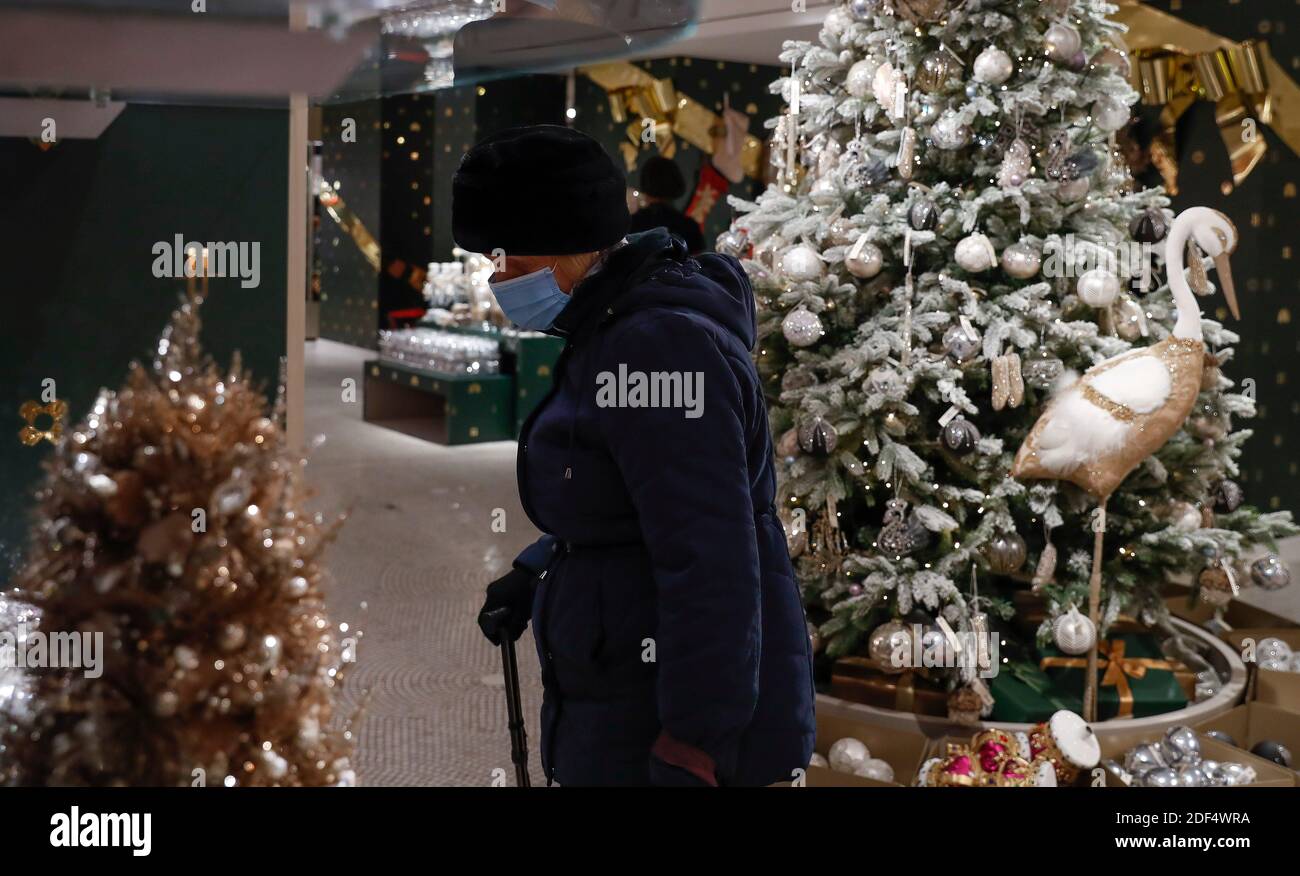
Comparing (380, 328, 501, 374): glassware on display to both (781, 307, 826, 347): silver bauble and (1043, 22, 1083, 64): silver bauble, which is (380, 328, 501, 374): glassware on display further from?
(1043, 22, 1083, 64): silver bauble

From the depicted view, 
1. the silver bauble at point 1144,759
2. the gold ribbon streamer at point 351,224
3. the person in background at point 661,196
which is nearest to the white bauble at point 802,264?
the silver bauble at point 1144,759

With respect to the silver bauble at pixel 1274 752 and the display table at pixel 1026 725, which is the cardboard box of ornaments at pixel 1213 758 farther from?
the silver bauble at pixel 1274 752

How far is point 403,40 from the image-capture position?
19.8 feet

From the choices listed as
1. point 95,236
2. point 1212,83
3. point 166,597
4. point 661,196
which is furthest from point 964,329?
point 661,196

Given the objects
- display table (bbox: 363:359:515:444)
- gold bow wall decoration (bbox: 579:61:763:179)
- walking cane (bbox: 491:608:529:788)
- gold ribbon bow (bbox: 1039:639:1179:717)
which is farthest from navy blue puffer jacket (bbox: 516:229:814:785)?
gold bow wall decoration (bbox: 579:61:763:179)

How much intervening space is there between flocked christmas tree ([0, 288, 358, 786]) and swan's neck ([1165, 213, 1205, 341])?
235 cm

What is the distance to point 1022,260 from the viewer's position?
324 centimetres

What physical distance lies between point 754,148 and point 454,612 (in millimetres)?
4412

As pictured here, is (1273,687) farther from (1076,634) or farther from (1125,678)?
(1076,634)

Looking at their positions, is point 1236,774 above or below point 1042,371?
below

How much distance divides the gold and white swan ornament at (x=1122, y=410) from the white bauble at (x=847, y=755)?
2.02ft

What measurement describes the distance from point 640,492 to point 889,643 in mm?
1816

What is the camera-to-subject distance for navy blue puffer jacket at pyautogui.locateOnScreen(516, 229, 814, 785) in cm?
149

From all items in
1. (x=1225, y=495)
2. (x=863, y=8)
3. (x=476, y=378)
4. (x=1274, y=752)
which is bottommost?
(x=1274, y=752)
